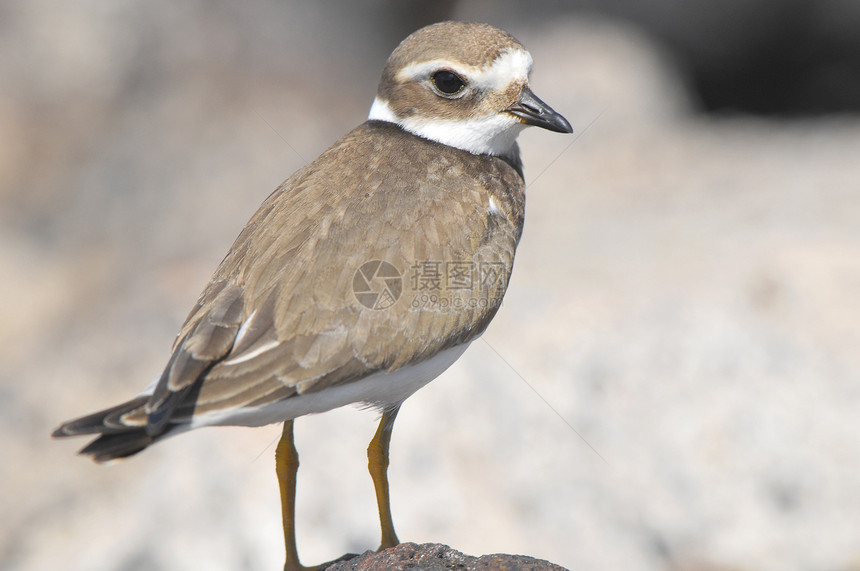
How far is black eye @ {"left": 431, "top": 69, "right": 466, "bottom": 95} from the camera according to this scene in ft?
15.2

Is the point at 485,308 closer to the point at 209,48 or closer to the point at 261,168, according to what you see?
the point at 261,168

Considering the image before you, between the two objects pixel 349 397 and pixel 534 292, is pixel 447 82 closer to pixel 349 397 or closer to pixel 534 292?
pixel 349 397

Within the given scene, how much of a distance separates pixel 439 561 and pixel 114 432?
4.67 feet

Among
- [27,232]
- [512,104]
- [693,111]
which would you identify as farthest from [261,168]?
[512,104]

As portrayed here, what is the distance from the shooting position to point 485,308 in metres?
4.30

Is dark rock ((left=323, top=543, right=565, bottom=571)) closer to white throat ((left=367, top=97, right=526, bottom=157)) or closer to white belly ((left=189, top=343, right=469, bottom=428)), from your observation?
white belly ((left=189, top=343, right=469, bottom=428))

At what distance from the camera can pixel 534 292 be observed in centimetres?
767

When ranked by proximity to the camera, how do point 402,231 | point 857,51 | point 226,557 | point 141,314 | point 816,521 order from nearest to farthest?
point 402,231 < point 226,557 < point 816,521 < point 141,314 < point 857,51

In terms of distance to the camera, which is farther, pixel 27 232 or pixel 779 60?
pixel 779 60

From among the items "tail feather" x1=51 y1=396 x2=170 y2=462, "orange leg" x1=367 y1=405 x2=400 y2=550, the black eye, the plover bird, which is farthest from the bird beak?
"tail feather" x1=51 y1=396 x2=170 y2=462

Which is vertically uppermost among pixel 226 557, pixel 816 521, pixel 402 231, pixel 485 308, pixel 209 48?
pixel 209 48

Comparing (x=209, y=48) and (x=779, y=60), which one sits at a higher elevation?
(x=209, y=48)

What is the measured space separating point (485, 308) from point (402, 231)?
1.72 ft

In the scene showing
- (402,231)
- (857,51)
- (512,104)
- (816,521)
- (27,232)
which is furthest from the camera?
(857,51)
